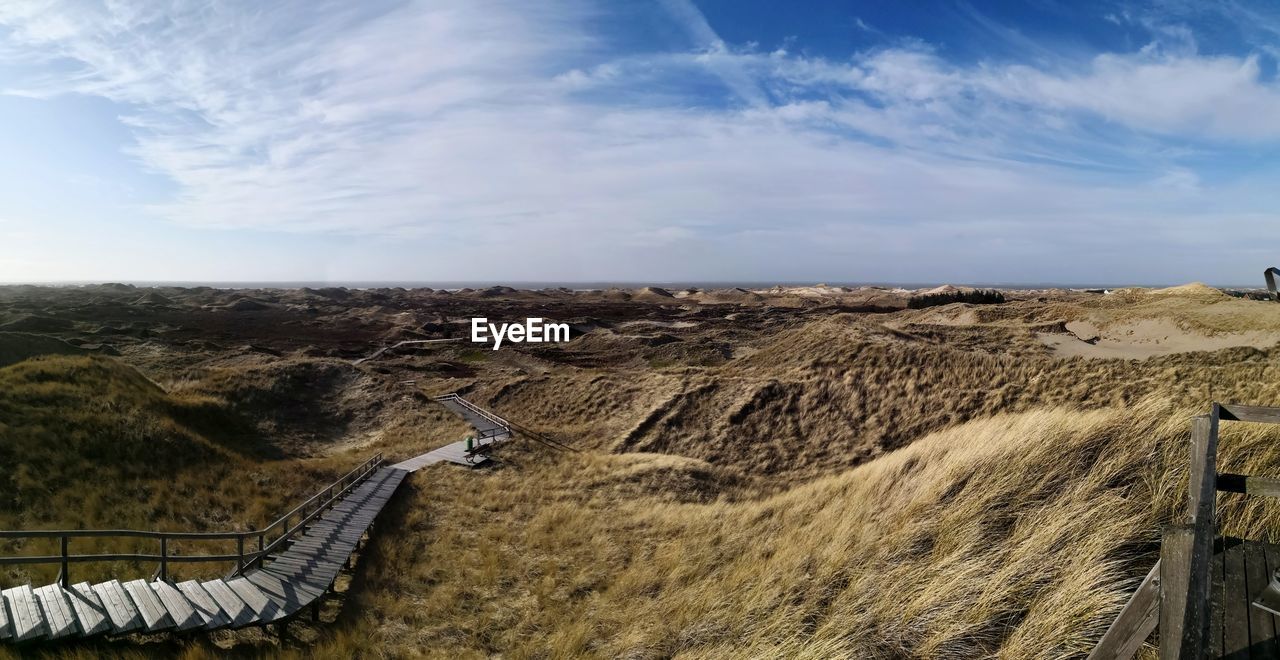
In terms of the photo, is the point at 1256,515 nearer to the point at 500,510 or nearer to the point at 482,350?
the point at 500,510

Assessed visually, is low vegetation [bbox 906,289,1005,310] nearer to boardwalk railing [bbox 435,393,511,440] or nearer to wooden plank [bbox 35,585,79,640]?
boardwalk railing [bbox 435,393,511,440]

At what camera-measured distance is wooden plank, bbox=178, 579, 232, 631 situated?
9.48 m

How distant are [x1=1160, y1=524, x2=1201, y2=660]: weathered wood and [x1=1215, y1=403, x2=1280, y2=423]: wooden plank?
150 cm

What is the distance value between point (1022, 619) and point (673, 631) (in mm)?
4661

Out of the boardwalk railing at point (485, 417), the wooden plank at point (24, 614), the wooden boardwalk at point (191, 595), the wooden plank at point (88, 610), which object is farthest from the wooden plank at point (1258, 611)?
the boardwalk railing at point (485, 417)

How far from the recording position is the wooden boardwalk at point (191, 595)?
333 inches

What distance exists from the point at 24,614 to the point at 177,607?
5.86ft

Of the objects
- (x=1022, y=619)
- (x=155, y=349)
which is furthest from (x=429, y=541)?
(x=155, y=349)

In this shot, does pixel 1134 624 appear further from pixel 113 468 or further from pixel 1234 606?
pixel 113 468

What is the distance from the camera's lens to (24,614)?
8328 mm

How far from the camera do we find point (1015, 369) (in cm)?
2344

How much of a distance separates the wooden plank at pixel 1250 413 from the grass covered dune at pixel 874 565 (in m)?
2.45

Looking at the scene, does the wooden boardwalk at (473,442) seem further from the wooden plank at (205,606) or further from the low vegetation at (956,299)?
the low vegetation at (956,299)

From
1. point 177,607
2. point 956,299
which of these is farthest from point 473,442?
point 956,299
